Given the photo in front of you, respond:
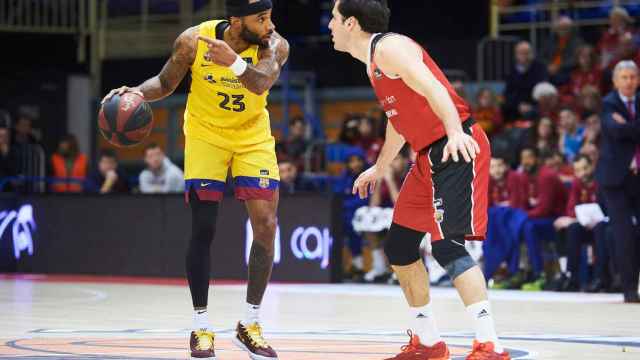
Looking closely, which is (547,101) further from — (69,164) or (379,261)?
(69,164)

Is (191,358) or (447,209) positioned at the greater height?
(447,209)

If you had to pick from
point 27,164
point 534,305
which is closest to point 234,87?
point 534,305

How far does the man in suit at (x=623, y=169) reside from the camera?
11.5 metres

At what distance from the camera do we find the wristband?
6.56m

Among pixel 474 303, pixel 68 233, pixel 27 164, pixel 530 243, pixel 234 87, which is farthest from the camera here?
pixel 27 164

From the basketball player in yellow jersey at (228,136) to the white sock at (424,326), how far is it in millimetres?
878

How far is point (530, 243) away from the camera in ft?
46.0

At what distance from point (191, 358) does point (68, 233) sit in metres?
10.1

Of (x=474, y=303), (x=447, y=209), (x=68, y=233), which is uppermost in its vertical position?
(x=447, y=209)

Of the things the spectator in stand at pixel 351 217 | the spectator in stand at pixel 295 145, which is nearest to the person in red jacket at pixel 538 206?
the spectator in stand at pixel 351 217

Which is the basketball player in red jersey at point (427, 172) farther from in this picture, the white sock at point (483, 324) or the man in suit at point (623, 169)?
the man in suit at point (623, 169)

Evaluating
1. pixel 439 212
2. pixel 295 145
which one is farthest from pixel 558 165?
pixel 439 212

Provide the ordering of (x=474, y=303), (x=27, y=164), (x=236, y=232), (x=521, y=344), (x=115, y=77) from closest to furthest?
(x=474, y=303) < (x=521, y=344) < (x=236, y=232) < (x=27, y=164) < (x=115, y=77)

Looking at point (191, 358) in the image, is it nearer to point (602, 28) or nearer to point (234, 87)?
point (234, 87)
